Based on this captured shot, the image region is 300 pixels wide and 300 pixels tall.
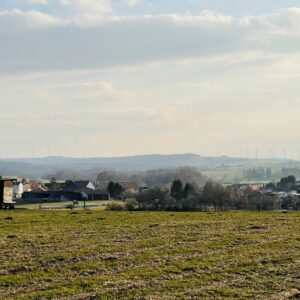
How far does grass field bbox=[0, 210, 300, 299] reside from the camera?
1586cm

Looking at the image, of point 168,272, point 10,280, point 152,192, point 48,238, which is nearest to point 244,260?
point 168,272

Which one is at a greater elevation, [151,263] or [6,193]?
[6,193]

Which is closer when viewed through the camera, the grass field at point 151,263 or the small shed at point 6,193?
the grass field at point 151,263

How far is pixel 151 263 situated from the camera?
66.1 ft

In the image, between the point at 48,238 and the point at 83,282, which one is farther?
the point at 48,238

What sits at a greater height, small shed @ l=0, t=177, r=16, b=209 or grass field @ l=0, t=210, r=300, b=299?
small shed @ l=0, t=177, r=16, b=209

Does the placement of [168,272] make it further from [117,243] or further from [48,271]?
[117,243]

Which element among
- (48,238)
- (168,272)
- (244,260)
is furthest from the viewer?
(48,238)

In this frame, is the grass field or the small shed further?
the small shed

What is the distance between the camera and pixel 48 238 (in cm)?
2755

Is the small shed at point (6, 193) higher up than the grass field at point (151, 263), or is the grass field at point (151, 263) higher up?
the small shed at point (6, 193)

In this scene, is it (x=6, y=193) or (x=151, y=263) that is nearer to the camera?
(x=151, y=263)

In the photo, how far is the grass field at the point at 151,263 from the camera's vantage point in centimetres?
1586

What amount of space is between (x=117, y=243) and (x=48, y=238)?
4.25m
